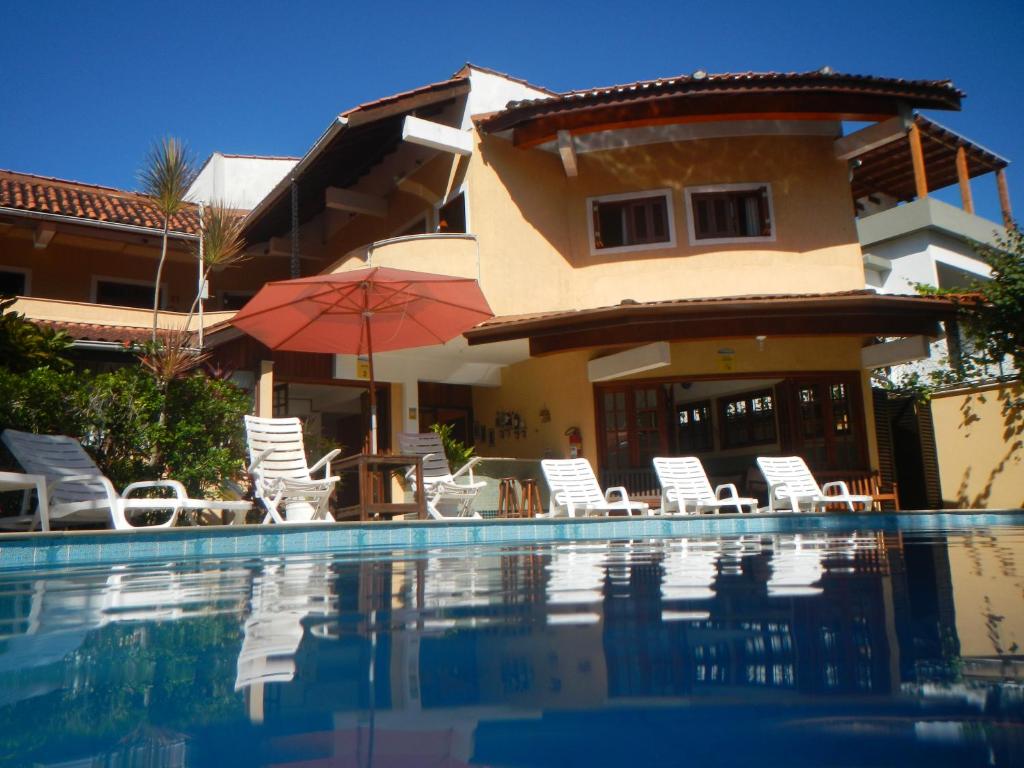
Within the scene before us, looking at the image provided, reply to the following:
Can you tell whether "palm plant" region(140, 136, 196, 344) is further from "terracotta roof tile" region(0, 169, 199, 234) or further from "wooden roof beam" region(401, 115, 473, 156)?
"wooden roof beam" region(401, 115, 473, 156)

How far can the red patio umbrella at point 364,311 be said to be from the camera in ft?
32.1

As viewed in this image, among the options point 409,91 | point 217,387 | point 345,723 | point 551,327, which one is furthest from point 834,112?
point 345,723

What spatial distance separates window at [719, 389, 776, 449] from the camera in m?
16.5

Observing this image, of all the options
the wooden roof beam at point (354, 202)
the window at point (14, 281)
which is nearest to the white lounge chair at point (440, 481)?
the wooden roof beam at point (354, 202)

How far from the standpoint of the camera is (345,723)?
2.85ft

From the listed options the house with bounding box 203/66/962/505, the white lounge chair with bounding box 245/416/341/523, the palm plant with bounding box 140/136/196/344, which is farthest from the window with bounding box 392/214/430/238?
the white lounge chair with bounding box 245/416/341/523

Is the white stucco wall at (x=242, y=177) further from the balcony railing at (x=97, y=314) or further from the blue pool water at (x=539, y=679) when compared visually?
the blue pool water at (x=539, y=679)

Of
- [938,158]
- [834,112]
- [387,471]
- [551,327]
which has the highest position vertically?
[938,158]

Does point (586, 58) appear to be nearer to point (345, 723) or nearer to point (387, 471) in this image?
point (387, 471)

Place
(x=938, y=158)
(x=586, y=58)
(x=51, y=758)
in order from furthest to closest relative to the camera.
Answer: (x=586, y=58), (x=938, y=158), (x=51, y=758)

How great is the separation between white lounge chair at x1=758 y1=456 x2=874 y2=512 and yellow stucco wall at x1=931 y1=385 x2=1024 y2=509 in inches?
123

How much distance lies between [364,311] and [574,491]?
A: 364 cm

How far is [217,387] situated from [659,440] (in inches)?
260

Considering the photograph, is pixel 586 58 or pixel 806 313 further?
pixel 586 58
